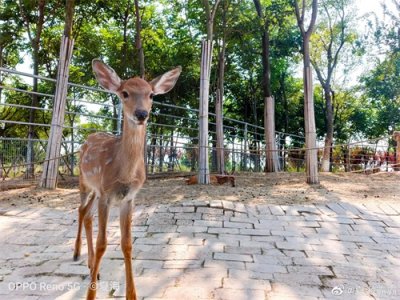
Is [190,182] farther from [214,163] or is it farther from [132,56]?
[132,56]

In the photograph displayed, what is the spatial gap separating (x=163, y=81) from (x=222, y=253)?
2025 mm

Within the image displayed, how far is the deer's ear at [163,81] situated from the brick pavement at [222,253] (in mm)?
1787

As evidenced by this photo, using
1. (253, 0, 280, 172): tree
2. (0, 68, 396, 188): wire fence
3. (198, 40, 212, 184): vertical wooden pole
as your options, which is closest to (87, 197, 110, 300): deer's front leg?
(0, 68, 396, 188): wire fence

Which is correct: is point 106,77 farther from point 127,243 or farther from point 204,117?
point 204,117

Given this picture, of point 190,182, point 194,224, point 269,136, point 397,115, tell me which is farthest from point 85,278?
point 397,115

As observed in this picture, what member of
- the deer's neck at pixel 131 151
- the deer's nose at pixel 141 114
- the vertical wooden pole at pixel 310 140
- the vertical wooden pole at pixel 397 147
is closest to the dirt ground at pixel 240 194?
the vertical wooden pole at pixel 310 140

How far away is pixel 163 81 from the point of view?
4039 millimetres

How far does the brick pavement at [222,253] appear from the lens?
362 centimetres

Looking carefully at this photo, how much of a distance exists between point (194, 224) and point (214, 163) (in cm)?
861

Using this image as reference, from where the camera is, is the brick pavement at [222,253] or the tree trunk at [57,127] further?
the tree trunk at [57,127]

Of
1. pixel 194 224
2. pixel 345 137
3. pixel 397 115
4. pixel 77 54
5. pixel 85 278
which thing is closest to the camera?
pixel 85 278

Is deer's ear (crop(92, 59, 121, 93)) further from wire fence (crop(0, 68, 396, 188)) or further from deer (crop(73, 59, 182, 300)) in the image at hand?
wire fence (crop(0, 68, 396, 188))

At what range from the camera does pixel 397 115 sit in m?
24.7

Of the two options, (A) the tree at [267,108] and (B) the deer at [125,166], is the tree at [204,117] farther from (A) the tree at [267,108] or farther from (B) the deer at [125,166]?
(B) the deer at [125,166]
